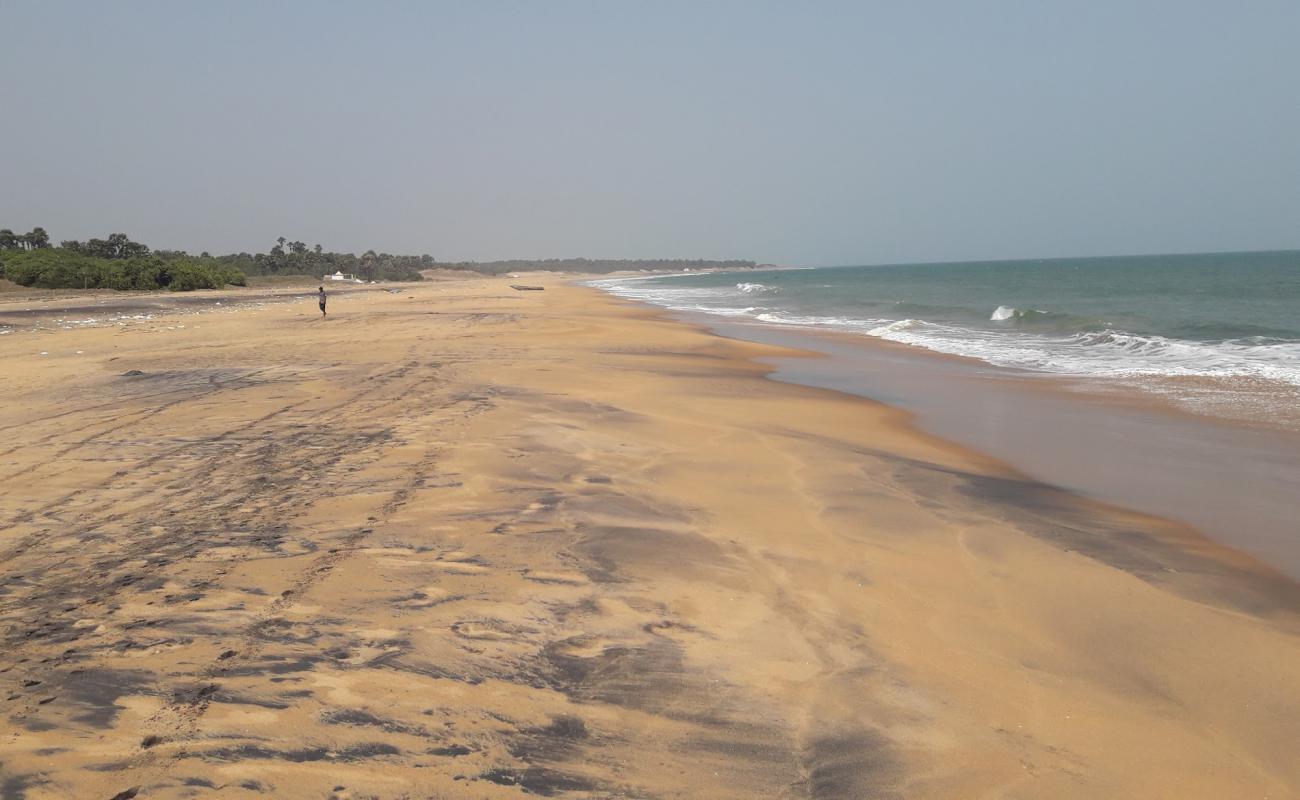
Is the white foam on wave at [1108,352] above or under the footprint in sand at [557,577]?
above

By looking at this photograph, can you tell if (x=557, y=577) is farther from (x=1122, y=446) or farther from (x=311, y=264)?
(x=311, y=264)

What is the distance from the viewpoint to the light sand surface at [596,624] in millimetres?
3234

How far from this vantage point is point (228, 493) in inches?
252

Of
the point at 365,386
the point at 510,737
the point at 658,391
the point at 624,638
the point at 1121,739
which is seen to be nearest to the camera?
the point at 510,737

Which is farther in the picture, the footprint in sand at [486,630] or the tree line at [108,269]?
the tree line at [108,269]

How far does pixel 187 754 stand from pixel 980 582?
4637 mm

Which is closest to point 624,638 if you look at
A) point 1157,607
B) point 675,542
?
point 675,542

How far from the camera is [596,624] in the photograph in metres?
4.42

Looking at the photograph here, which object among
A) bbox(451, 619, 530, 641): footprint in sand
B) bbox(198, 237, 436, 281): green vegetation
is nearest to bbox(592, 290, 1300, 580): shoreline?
bbox(451, 619, 530, 641): footprint in sand

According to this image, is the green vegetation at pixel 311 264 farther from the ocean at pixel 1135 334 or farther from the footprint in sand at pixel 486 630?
the footprint in sand at pixel 486 630

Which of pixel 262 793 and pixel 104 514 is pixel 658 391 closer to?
pixel 104 514

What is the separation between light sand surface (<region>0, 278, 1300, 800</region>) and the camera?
10.6 feet

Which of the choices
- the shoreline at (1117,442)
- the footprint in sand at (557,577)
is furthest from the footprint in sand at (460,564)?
the shoreline at (1117,442)

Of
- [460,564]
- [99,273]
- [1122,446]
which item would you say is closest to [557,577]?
[460,564]
